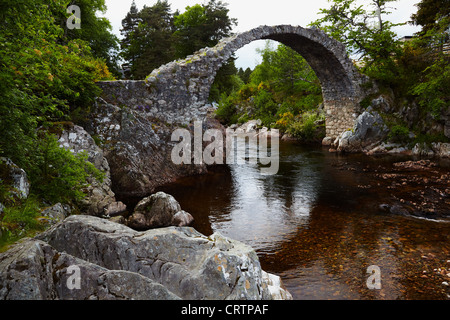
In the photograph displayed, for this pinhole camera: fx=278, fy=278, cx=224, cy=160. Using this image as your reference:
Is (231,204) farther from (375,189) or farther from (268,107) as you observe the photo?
(268,107)

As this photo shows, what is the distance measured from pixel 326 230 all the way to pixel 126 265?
568cm

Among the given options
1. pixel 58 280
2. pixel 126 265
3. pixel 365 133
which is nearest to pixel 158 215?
pixel 126 265

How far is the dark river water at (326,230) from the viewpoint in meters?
5.09

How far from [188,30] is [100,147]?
1015 inches

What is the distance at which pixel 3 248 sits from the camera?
3.57 metres

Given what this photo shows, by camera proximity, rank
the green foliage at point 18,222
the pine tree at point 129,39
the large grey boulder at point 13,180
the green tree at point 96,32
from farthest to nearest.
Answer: the pine tree at point 129,39 < the green tree at point 96,32 < the large grey boulder at point 13,180 < the green foliage at point 18,222

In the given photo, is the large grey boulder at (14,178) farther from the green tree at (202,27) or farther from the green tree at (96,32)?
the green tree at (202,27)

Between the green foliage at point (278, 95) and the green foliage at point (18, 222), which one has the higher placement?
the green foliage at point (278, 95)

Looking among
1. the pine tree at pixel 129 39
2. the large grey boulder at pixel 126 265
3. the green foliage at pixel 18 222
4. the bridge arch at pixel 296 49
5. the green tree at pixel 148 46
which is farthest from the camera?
the pine tree at pixel 129 39

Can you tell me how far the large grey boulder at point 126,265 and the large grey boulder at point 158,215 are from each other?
3.82 meters

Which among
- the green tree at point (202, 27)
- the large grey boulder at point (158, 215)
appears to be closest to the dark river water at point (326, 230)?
the large grey boulder at point (158, 215)

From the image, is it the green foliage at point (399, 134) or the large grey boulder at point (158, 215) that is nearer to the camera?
the large grey boulder at point (158, 215)

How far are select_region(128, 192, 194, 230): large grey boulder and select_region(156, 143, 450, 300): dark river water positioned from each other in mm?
623

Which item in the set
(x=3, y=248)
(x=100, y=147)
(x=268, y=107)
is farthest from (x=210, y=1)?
(x=3, y=248)
